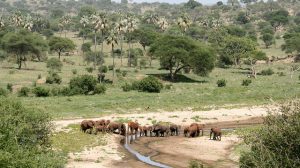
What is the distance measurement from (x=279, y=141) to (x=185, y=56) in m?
76.1

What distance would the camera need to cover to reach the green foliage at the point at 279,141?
2214 centimetres

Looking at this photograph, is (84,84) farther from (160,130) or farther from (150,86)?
(160,130)

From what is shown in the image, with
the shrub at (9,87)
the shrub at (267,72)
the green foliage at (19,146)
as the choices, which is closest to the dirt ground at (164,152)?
the green foliage at (19,146)

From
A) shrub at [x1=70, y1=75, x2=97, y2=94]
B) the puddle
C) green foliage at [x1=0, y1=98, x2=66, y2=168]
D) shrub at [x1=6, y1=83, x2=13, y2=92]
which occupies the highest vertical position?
green foliage at [x1=0, y1=98, x2=66, y2=168]

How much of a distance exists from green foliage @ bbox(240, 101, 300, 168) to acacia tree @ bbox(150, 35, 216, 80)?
7417cm

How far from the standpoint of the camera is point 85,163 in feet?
121

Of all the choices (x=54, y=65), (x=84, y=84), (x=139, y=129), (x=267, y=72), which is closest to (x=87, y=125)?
(x=139, y=129)

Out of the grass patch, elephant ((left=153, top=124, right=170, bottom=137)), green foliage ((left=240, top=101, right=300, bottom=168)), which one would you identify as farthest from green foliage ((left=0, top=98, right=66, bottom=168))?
elephant ((left=153, top=124, right=170, bottom=137))

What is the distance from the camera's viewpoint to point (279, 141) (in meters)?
22.9

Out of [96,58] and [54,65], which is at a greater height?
[96,58]

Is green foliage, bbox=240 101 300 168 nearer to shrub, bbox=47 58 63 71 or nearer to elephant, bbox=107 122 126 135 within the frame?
elephant, bbox=107 122 126 135

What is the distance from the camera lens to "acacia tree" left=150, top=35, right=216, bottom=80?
98438 mm

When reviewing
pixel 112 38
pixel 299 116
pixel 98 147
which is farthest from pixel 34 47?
pixel 299 116

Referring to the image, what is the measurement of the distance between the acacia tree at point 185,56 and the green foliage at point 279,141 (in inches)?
2920
